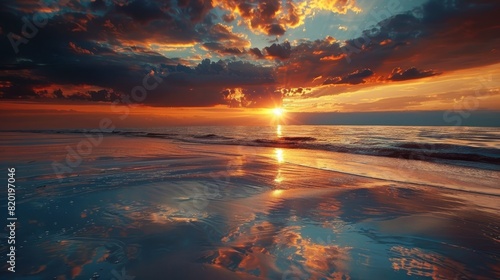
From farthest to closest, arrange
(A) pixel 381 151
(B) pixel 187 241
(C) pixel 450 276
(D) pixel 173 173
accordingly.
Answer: (A) pixel 381 151 → (D) pixel 173 173 → (B) pixel 187 241 → (C) pixel 450 276

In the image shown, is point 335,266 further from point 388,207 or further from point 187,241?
point 388,207

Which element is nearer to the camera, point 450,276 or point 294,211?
point 450,276

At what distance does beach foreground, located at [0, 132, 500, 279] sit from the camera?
10.5 ft

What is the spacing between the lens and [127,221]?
4664 mm

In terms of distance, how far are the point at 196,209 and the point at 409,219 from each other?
14.6 ft

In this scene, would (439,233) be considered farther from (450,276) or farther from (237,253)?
(237,253)

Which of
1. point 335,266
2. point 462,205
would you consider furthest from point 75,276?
point 462,205

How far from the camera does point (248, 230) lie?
4.44 metres

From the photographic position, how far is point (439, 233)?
4.56 meters

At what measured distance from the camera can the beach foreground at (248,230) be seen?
10.5ft

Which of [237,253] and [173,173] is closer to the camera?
[237,253]

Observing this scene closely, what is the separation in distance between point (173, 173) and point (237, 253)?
22.0 feet

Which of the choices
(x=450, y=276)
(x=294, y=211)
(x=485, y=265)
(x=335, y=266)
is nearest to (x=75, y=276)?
(x=335, y=266)

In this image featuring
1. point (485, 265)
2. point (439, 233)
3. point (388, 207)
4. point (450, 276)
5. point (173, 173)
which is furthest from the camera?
point (173, 173)
